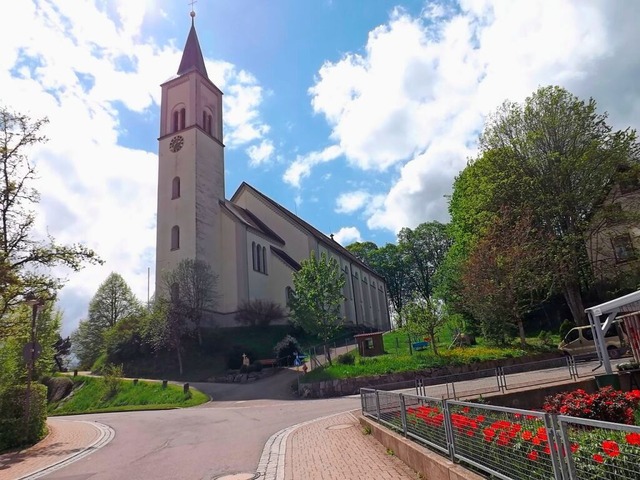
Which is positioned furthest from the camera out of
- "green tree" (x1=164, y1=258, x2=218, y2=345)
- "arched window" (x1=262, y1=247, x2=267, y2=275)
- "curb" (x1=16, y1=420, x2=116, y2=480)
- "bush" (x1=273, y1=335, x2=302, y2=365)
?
"arched window" (x1=262, y1=247, x2=267, y2=275)

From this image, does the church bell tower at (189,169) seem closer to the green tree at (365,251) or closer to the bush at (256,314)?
the bush at (256,314)

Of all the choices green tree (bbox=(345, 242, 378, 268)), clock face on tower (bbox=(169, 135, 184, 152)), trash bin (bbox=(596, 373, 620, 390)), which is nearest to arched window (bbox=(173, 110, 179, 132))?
clock face on tower (bbox=(169, 135, 184, 152))

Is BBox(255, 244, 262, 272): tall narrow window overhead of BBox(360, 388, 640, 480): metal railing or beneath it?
overhead

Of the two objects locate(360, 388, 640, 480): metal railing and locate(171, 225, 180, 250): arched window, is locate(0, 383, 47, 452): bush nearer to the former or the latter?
locate(360, 388, 640, 480): metal railing

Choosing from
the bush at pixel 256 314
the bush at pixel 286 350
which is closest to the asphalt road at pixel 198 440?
the bush at pixel 286 350

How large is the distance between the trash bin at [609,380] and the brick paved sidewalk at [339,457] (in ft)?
25.8

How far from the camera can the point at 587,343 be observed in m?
24.5

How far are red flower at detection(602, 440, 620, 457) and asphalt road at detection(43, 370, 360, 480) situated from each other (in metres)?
6.62

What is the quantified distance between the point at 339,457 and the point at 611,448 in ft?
19.6

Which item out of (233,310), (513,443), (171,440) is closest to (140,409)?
(171,440)

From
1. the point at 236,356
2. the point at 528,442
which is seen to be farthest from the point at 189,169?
the point at 528,442

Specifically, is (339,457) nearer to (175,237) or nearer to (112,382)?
(112,382)

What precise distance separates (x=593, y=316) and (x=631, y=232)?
20667mm

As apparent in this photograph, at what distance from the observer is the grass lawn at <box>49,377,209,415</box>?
24234 mm
